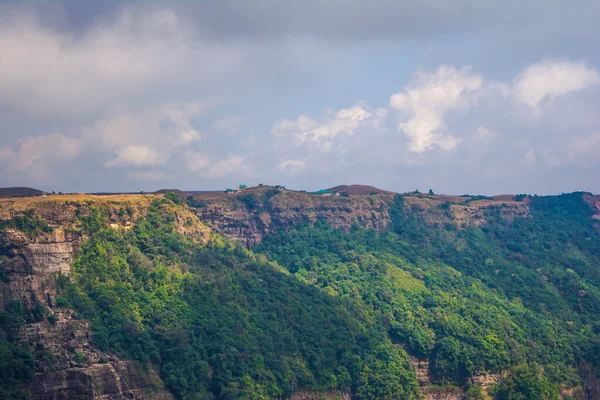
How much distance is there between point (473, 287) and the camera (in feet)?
379

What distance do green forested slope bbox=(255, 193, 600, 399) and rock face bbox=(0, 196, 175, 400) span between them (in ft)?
114

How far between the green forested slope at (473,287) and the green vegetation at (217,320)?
537 cm

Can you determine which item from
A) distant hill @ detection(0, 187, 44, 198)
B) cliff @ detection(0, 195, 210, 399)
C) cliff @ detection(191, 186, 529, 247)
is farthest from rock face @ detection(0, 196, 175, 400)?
cliff @ detection(191, 186, 529, 247)

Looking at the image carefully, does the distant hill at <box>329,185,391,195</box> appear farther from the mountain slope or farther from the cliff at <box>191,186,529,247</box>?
the mountain slope

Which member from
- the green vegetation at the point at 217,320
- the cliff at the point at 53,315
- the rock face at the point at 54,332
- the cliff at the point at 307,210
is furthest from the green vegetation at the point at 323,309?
the cliff at the point at 307,210

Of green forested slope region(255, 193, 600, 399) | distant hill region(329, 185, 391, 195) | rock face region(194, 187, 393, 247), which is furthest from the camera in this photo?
distant hill region(329, 185, 391, 195)

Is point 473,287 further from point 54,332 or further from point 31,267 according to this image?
point 31,267

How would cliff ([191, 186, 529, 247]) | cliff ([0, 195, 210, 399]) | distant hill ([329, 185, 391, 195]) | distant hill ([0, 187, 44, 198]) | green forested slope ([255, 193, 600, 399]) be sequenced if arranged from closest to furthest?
cliff ([0, 195, 210, 399]) < distant hill ([0, 187, 44, 198]) < green forested slope ([255, 193, 600, 399]) < cliff ([191, 186, 529, 247]) < distant hill ([329, 185, 391, 195])

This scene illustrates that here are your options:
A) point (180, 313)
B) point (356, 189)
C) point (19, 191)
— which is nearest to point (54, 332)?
point (180, 313)

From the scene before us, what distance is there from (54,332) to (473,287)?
195ft

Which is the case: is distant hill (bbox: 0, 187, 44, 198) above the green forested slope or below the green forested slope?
above

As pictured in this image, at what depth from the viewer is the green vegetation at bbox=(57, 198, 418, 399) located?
81500 mm

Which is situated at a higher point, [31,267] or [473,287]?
[31,267]

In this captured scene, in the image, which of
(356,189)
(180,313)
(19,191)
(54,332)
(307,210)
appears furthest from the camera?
(356,189)
